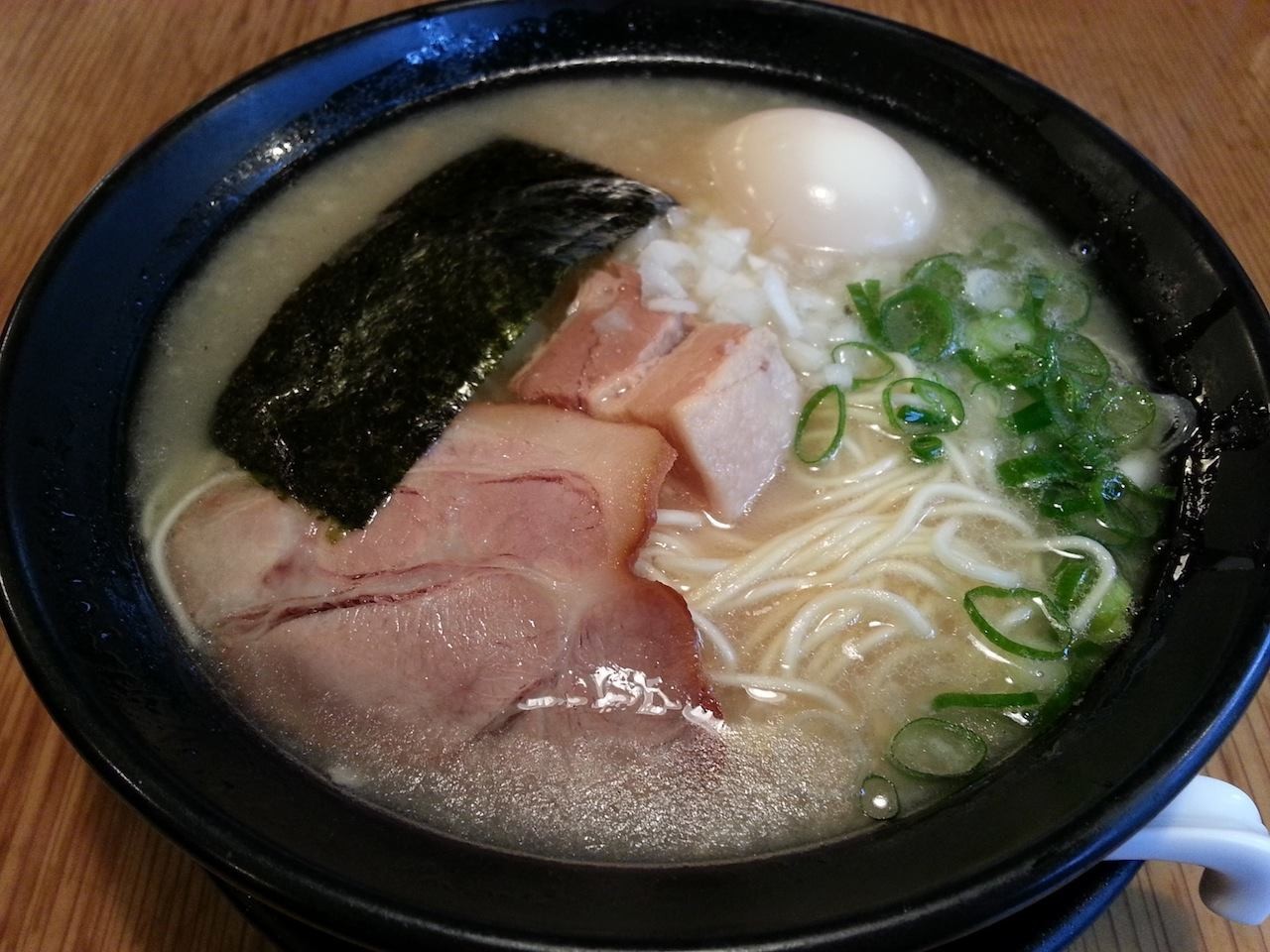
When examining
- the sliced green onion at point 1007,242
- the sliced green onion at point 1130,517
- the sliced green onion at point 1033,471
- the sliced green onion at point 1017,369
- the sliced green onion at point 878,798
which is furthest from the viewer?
the sliced green onion at point 1007,242

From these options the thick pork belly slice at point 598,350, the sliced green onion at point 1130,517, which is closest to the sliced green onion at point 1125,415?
the sliced green onion at point 1130,517

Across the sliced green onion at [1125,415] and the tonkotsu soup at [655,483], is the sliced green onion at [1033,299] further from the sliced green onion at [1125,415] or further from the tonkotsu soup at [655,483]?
the sliced green onion at [1125,415]

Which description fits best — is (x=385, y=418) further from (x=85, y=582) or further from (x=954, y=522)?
(x=954, y=522)

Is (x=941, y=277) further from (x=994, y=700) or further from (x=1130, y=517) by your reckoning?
(x=994, y=700)

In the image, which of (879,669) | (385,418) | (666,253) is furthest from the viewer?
(666,253)

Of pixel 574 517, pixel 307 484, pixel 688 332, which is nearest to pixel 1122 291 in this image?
pixel 688 332

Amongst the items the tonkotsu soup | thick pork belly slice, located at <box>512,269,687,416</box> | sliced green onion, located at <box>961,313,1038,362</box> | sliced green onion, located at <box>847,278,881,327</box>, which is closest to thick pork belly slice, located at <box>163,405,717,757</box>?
the tonkotsu soup

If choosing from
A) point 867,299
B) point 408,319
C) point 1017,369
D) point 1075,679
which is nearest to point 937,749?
point 1075,679
